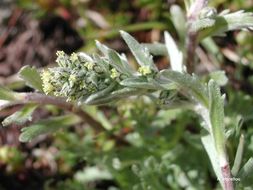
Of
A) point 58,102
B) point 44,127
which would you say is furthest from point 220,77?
point 44,127

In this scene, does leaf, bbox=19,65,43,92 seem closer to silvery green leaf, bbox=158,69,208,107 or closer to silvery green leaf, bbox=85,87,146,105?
silvery green leaf, bbox=85,87,146,105

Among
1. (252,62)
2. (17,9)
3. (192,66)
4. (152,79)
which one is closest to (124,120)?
(192,66)

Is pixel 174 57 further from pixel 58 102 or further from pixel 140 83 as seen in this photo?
pixel 58 102

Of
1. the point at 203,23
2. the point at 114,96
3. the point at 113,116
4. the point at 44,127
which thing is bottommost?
the point at 113,116

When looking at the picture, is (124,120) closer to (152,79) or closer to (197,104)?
(197,104)

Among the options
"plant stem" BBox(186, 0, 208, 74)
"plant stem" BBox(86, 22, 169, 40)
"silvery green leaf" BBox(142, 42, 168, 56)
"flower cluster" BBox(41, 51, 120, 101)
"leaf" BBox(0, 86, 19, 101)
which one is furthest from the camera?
"plant stem" BBox(86, 22, 169, 40)

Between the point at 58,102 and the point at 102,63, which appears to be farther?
the point at 58,102

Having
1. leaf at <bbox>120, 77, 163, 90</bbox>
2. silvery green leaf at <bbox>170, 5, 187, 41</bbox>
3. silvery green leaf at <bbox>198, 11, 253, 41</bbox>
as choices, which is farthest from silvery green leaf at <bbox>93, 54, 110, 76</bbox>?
silvery green leaf at <bbox>170, 5, 187, 41</bbox>

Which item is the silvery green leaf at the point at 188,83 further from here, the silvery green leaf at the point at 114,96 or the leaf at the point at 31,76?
the leaf at the point at 31,76
